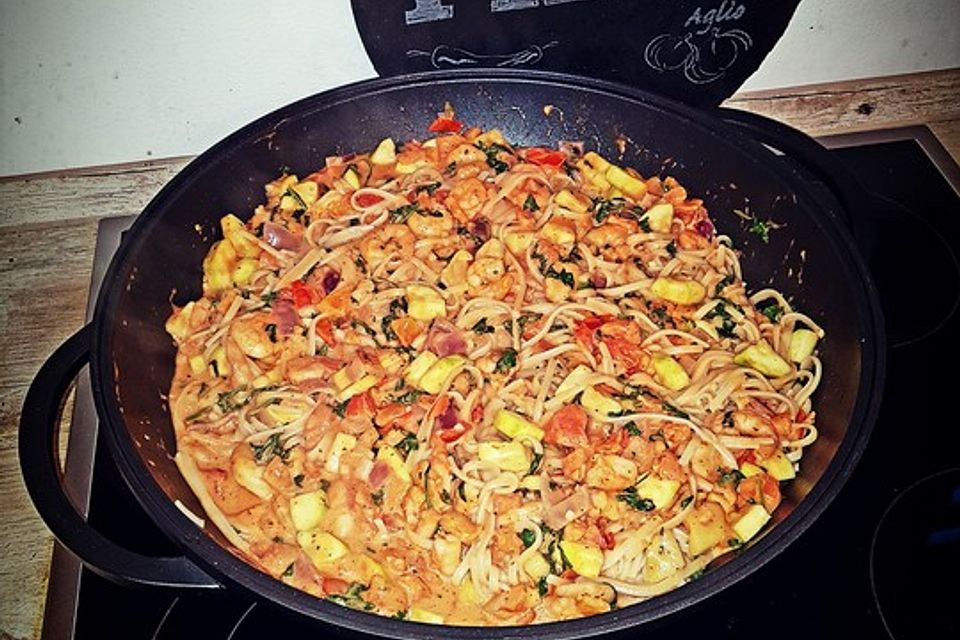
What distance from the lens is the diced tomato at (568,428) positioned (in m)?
2.88

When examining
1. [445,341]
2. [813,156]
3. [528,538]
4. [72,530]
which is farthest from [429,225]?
[72,530]

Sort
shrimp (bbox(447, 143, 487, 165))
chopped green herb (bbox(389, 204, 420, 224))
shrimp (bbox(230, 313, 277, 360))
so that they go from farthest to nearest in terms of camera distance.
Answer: shrimp (bbox(447, 143, 487, 165))
chopped green herb (bbox(389, 204, 420, 224))
shrimp (bbox(230, 313, 277, 360))

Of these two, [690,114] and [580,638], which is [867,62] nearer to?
[690,114]

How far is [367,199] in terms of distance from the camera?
11.6ft

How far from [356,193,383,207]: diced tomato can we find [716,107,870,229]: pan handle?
1268 millimetres

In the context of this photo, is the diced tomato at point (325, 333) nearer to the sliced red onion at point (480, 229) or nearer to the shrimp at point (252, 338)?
the shrimp at point (252, 338)

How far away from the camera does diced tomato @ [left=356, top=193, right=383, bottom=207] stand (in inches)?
139

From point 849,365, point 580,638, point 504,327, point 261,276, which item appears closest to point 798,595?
point 849,365

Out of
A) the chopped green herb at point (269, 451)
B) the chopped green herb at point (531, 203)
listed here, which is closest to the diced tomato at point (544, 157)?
the chopped green herb at point (531, 203)

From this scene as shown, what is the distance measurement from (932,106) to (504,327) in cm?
231

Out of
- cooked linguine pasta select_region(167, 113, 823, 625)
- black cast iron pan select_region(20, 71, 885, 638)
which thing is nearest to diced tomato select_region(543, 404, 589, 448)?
cooked linguine pasta select_region(167, 113, 823, 625)

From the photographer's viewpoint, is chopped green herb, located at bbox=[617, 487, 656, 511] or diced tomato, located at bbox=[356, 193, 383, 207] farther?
diced tomato, located at bbox=[356, 193, 383, 207]

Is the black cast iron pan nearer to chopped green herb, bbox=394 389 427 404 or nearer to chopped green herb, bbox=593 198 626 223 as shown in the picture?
chopped green herb, bbox=593 198 626 223

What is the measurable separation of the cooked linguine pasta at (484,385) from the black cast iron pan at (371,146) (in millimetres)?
80
